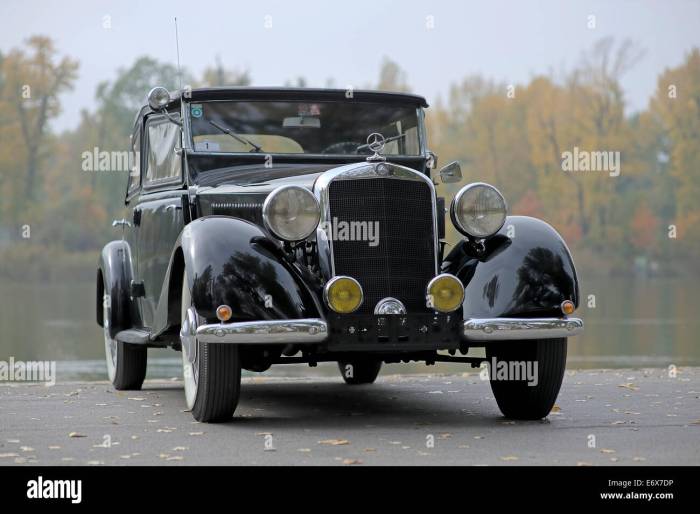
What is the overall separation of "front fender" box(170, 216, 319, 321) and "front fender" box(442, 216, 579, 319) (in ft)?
3.73

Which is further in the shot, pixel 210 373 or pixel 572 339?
pixel 572 339

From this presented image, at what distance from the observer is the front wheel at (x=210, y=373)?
7.37 m

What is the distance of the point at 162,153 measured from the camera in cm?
982

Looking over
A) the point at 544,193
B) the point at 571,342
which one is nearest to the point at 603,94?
the point at 544,193

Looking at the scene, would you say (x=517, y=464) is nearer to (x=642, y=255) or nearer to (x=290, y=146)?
(x=290, y=146)

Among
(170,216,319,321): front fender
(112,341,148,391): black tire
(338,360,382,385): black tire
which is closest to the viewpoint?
(170,216,319,321): front fender

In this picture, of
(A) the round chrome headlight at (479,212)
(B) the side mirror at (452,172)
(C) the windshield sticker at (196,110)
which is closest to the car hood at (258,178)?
(C) the windshield sticker at (196,110)

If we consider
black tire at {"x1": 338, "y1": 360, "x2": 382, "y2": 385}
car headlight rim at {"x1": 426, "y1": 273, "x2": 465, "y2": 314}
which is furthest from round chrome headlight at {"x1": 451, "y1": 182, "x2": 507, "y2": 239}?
black tire at {"x1": 338, "y1": 360, "x2": 382, "y2": 385}

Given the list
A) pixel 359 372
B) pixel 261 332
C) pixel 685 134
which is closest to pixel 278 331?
pixel 261 332

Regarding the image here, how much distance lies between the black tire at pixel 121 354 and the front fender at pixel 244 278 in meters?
3.06

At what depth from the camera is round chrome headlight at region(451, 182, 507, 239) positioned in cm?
787

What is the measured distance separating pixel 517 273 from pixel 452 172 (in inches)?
61.4

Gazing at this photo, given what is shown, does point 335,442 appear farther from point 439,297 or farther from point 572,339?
point 572,339

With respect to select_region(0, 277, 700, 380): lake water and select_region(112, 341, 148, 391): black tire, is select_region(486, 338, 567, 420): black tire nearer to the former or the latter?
select_region(112, 341, 148, 391): black tire
